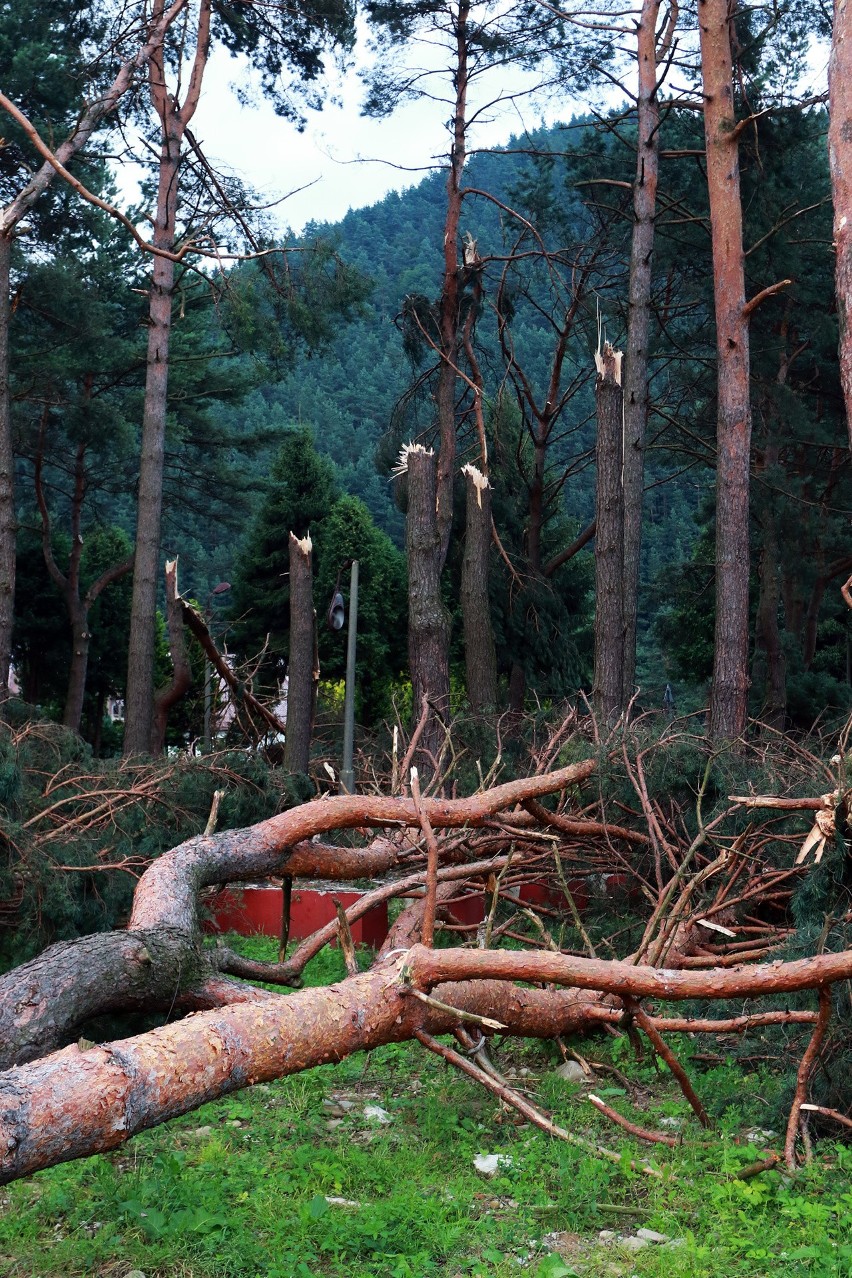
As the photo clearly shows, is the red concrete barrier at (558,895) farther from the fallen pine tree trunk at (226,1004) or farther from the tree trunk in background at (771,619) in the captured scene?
the tree trunk in background at (771,619)

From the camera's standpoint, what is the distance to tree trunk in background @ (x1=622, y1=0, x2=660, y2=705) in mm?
12281

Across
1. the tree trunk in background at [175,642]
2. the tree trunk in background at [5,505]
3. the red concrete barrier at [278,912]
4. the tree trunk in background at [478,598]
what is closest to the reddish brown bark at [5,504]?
the tree trunk in background at [5,505]

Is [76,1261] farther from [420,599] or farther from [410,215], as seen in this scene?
[410,215]

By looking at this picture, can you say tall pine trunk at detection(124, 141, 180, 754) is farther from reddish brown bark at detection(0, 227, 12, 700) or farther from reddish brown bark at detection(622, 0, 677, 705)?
reddish brown bark at detection(622, 0, 677, 705)

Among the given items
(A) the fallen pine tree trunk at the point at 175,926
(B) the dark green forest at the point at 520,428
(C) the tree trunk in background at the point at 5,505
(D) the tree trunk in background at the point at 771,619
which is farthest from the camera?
(D) the tree trunk in background at the point at 771,619

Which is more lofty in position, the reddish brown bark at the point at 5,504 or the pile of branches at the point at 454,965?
the reddish brown bark at the point at 5,504

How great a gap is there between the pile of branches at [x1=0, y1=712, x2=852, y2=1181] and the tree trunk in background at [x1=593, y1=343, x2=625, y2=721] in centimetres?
442

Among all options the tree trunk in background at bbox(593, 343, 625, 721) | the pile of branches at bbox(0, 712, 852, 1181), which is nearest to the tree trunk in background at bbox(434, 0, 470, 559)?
the tree trunk in background at bbox(593, 343, 625, 721)

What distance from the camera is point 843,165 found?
18.5 feet

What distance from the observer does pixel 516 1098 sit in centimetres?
357

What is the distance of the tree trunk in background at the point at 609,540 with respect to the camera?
11.4 meters

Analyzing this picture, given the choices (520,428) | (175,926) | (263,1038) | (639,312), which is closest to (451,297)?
(639,312)

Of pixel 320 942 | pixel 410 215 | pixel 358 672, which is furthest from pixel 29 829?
pixel 410 215

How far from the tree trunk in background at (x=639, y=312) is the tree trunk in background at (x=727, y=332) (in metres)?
1.74
